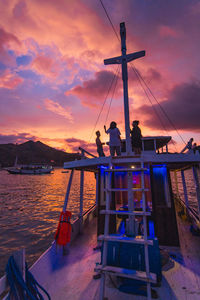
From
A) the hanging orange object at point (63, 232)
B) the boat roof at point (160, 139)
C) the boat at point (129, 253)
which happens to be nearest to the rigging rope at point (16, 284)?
the boat at point (129, 253)

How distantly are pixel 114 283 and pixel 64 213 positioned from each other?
255 cm

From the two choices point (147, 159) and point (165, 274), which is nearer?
point (165, 274)

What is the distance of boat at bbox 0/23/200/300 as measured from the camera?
3.53 metres

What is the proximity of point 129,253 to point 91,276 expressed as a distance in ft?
5.06

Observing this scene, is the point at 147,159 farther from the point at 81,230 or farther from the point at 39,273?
the point at 81,230

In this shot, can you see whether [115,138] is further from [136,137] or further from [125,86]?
[125,86]

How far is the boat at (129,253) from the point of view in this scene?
11.6ft

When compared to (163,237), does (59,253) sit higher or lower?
lower

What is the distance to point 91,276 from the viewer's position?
437 cm

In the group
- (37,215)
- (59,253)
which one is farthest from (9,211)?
(59,253)

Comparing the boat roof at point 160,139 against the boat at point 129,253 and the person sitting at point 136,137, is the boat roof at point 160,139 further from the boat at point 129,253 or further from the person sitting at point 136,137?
the boat at point 129,253

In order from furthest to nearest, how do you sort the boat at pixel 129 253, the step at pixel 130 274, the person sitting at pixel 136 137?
the person sitting at pixel 136 137, the boat at pixel 129 253, the step at pixel 130 274

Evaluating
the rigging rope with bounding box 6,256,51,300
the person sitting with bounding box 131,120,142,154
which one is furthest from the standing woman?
the rigging rope with bounding box 6,256,51,300

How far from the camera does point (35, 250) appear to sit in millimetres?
8805
